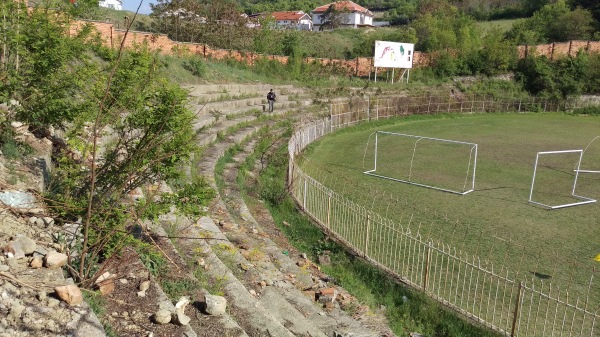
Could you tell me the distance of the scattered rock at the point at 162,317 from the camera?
4.59 metres

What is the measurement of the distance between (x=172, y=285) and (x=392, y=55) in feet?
114

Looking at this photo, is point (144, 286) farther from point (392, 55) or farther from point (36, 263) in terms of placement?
point (392, 55)

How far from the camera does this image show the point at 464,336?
7.02 meters

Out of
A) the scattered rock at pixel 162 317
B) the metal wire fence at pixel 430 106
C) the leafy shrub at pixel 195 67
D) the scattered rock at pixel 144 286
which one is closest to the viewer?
the scattered rock at pixel 162 317

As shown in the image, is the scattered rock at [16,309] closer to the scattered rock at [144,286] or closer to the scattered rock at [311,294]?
the scattered rock at [144,286]

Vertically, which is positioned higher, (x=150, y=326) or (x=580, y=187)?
(x=150, y=326)

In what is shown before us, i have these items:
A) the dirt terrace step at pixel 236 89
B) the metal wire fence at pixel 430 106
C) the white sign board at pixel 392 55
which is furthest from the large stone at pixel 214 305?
the white sign board at pixel 392 55

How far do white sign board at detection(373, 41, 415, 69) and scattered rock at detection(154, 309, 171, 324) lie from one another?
112 feet

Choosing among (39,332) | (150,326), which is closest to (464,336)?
(150,326)

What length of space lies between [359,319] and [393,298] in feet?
4.05

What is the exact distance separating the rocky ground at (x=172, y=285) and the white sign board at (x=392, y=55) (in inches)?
1172

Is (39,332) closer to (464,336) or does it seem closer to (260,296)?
(260,296)

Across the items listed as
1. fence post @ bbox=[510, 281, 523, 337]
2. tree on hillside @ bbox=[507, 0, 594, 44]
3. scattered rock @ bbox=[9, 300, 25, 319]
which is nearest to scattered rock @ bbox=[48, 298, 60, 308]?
scattered rock @ bbox=[9, 300, 25, 319]

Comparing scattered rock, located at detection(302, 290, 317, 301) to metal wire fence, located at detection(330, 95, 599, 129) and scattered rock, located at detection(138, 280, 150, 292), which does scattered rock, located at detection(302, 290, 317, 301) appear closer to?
scattered rock, located at detection(138, 280, 150, 292)
